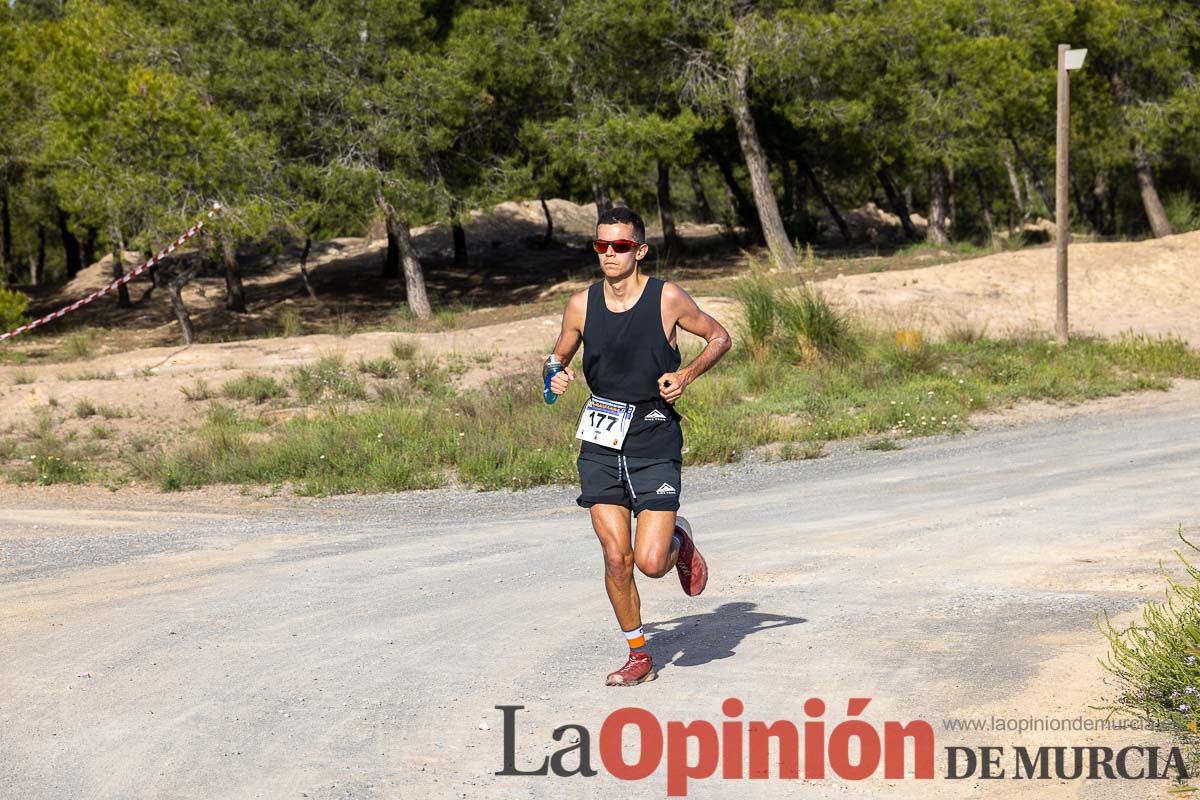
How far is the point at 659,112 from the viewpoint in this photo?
33.2 meters

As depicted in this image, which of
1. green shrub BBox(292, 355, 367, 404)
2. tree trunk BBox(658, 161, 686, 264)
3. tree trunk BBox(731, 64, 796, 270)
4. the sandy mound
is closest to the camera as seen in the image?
green shrub BBox(292, 355, 367, 404)

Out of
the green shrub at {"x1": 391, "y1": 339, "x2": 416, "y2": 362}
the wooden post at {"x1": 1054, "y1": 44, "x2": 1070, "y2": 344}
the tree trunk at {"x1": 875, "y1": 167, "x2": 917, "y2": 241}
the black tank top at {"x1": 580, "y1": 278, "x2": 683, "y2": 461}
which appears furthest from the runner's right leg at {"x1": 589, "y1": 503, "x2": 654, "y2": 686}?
the tree trunk at {"x1": 875, "y1": 167, "x2": 917, "y2": 241}

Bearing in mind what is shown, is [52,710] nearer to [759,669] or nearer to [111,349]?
[759,669]

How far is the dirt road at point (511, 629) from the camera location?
5430 mm

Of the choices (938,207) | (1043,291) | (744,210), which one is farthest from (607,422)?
Answer: (744,210)

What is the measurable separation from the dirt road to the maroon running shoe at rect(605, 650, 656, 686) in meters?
0.08

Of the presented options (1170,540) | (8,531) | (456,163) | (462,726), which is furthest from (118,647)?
(456,163)

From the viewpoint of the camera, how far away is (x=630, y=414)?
20.0ft

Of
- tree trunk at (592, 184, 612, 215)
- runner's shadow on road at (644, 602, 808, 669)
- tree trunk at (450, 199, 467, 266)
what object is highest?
tree trunk at (592, 184, 612, 215)

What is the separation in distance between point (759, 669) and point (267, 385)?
14303 mm

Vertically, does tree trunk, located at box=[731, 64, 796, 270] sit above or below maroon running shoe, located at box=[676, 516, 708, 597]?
above

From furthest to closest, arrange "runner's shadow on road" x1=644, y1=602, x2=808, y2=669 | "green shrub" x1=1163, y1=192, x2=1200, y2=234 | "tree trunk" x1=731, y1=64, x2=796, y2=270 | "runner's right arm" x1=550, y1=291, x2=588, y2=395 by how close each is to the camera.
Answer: "green shrub" x1=1163, y1=192, x2=1200, y2=234, "tree trunk" x1=731, y1=64, x2=796, y2=270, "runner's shadow on road" x1=644, y1=602, x2=808, y2=669, "runner's right arm" x1=550, y1=291, x2=588, y2=395

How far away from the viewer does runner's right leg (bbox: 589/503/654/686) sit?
618 cm

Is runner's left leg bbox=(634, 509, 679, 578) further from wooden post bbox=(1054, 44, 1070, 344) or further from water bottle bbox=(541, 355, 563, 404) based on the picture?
wooden post bbox=(1054, 44, 1070, 344)
